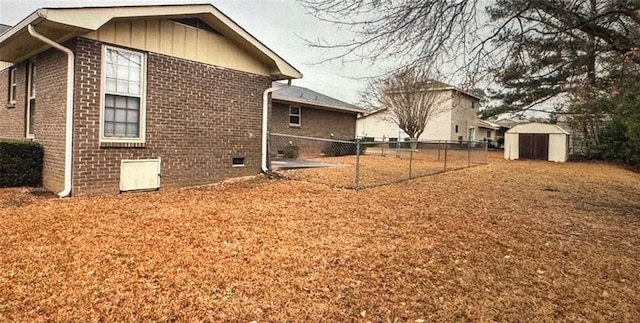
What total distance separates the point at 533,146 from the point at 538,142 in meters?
0.41

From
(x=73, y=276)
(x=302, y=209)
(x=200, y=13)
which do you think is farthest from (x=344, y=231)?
(x=200, y=13)

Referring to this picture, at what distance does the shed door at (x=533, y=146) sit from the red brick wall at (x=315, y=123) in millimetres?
12926

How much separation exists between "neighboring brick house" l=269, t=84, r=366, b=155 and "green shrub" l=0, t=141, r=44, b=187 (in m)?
9.02

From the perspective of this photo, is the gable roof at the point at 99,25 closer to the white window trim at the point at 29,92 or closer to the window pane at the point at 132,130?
the white window trim at the point at 29,92

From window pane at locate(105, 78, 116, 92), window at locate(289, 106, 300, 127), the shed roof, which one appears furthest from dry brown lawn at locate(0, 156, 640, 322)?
the shed roof

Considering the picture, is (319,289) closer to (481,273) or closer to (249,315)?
(249,315)

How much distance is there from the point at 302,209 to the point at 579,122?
27816 millimetres

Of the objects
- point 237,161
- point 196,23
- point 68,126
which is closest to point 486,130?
point 237,161

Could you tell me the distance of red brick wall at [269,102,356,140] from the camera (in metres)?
17.2

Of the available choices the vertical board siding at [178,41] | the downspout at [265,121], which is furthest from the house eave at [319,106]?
the vertical board siding at [178,41]

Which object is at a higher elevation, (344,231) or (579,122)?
(579,122)

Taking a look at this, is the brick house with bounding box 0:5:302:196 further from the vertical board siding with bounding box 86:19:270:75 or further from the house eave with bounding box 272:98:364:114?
the house eave with bounding box 272:98:364:114

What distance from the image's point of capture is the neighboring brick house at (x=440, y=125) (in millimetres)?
29250

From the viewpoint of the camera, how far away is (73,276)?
327cm
